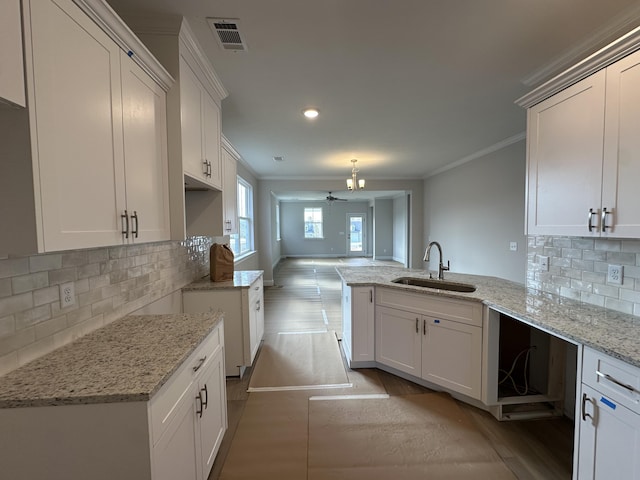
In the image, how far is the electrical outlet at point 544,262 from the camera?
89.4 inches

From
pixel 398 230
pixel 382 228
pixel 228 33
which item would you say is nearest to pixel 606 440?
pixel 228 33

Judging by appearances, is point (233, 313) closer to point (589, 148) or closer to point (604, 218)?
point (604, 218)

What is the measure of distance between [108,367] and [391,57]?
2.34 m

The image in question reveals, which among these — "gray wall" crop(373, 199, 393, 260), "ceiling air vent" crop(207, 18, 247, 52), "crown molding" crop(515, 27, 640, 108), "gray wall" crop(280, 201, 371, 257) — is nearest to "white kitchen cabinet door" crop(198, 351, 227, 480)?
"ceiling air vent" crop(207, 18, 247, 52)

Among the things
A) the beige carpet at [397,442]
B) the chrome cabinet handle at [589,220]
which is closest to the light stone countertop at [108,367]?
the beige carpet at [397,442]

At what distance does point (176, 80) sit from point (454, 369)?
2.78m

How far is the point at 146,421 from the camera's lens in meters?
0.94

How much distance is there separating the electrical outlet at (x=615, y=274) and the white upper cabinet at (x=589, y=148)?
360 mm

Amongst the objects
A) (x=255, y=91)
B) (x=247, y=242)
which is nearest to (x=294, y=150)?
(x=255, y=91)

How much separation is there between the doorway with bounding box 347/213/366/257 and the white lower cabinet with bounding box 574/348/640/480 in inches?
443

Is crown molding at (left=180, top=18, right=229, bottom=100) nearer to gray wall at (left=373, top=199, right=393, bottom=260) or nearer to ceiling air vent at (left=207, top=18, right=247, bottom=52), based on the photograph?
ceiling air vent at (left=207, top=18, right=247, bottom=52)

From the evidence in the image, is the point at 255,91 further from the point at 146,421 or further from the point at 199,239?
the point at 146,421

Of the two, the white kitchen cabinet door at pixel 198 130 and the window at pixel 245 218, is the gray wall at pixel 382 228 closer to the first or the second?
the window at pixel 245 218

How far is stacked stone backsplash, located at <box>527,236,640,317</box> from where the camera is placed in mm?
1686
